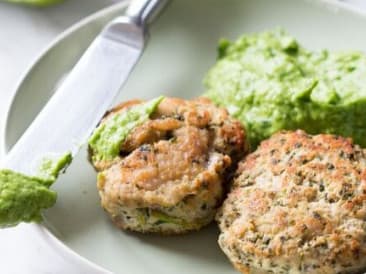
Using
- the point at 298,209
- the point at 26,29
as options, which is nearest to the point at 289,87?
the point at 298,209

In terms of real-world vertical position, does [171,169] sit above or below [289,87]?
below

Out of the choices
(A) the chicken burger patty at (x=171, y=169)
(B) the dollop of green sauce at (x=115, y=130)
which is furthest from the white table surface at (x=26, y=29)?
(A) the chicken burger patty at (x=171, y=169)

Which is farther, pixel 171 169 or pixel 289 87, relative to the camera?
pixel 289 87

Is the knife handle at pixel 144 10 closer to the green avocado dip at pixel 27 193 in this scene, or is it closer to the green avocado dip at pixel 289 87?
the green avocado dip at pixel 289 87

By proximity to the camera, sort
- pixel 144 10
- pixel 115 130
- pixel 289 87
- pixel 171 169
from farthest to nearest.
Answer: pixel 144 10 → pixel 289 87 → pixel 115 130 → pixel 171 169

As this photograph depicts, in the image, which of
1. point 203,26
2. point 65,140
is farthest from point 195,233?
point 203,26

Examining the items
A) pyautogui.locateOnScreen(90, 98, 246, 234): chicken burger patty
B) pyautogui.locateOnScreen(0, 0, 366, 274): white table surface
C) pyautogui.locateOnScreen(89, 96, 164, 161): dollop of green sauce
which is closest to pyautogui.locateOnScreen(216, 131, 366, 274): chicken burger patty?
pyautogui.locateOnScreen(90, 98, 246, 234): chicken burger patty

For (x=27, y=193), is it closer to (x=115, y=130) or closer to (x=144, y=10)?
A: (x=115, y=130)

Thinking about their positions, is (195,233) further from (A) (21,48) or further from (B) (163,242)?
(A) (21,48)
